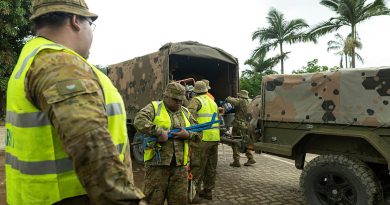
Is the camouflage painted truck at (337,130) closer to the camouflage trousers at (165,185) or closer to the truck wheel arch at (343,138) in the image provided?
the truck wheel arch at (343,138)

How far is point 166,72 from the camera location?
25.0 ft

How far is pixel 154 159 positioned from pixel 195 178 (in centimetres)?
186

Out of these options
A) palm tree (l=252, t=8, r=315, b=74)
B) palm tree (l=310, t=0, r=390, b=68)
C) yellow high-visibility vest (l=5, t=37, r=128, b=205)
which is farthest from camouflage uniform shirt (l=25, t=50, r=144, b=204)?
palm tree (l=252, t=8, r=315, b=74)

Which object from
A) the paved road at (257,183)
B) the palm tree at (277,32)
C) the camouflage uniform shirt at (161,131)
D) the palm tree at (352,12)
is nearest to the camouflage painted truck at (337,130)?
the paved road at (257,183)

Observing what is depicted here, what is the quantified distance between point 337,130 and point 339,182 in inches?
25.6

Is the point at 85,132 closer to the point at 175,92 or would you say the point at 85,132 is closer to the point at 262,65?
the point at 175,92

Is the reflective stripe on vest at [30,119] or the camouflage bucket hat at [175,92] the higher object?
the camouflage bucket hat at [175,92]

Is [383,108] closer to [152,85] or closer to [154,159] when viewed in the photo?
[154,159]

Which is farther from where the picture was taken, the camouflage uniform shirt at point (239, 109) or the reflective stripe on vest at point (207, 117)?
the camouflage uniform shirt at point (239, 109)

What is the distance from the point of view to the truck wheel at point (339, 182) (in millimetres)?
4262

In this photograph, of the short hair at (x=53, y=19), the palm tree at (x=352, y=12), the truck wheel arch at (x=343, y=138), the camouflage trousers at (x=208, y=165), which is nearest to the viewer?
the short hair at (x=53, y=19)

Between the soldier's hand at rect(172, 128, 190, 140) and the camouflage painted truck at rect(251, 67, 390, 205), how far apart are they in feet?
5.77

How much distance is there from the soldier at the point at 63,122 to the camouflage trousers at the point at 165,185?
246 cm

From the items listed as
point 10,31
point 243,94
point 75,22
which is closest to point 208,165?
point 243,94
